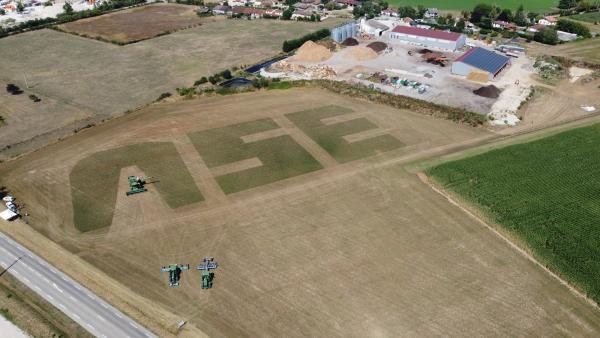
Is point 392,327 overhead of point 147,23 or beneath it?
beneath

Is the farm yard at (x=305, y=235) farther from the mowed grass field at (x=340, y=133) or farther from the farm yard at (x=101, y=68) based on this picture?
the farm yard at (x=101, y=68)

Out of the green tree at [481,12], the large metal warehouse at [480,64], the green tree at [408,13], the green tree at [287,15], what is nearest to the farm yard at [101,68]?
the green tree at [287,15]

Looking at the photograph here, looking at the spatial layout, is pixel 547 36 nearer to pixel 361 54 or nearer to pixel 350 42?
pixel 361 54

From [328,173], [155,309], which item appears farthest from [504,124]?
[155,309]

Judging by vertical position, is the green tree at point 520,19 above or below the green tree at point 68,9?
below

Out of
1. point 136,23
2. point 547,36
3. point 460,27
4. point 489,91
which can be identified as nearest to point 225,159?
point 489,91

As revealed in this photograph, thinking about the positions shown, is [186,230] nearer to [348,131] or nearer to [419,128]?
[348,131]

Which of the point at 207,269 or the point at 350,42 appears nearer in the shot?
the point at 207,269
